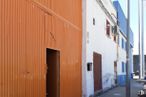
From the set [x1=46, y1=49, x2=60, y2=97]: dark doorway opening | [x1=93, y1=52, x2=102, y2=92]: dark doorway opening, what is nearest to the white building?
[x1=93, y1=52, x2=102, y2=92]: dark doorway opening

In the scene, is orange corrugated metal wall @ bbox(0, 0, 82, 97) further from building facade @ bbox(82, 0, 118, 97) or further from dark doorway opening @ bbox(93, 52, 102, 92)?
dark doorway opening @ bbox(93, 52, 102, 92)

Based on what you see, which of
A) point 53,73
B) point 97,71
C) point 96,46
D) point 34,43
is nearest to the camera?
point 34,43

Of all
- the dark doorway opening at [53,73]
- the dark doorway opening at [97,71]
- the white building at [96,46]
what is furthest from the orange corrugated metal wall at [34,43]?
the dark doorway opening at [97,71]

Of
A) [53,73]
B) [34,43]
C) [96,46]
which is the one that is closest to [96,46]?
[96,46]

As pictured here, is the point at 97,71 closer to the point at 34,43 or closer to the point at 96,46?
the point at 96,46

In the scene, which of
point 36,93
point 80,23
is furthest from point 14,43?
point 80,23

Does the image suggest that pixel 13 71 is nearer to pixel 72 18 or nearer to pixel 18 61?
pixel 18 61

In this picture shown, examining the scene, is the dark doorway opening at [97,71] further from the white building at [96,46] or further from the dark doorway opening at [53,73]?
the dark doorway opening at [53,73]

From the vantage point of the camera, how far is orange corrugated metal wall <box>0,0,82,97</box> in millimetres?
9938

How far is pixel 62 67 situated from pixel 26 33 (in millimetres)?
4267

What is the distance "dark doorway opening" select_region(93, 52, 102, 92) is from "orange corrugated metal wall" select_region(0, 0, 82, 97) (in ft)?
17.7

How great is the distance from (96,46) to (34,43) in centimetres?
1187

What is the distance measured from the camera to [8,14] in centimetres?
1004

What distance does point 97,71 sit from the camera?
78.4 ft
